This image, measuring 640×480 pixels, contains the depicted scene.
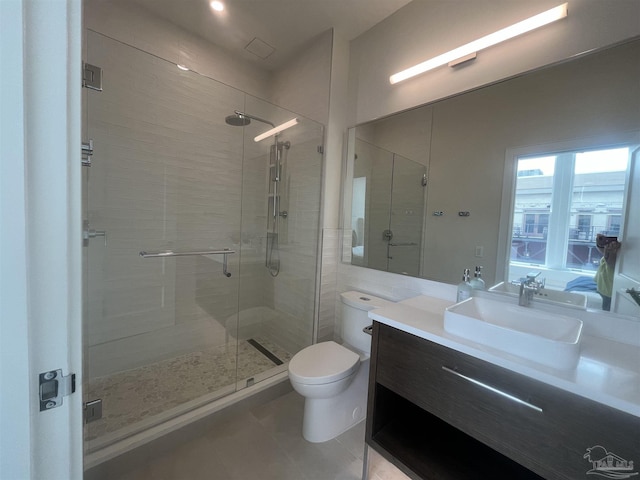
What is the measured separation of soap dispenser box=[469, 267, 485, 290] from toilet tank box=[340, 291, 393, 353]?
1.70 feet

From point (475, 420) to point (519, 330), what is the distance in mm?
405

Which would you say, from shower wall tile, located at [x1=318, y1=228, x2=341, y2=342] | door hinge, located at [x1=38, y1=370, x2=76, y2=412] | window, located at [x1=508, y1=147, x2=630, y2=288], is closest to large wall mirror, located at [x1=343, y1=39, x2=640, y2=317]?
window, located at [x1=508, y1=147, x2=630, y2=288]

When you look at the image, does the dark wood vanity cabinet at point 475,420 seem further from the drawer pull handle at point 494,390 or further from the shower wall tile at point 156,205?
the shower wall tile at point 156,205

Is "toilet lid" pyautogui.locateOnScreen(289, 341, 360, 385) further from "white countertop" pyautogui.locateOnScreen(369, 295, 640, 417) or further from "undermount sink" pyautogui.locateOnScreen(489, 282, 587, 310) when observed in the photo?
"undermount sink" pyautogui.locateOnScreen(489, 282, 587, 310)

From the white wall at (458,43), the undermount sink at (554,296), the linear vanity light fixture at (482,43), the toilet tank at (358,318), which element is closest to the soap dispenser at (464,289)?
the undermount sink at (554,296)

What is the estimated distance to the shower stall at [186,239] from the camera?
5.91 feet

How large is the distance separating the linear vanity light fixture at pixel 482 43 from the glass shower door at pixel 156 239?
1.36 m

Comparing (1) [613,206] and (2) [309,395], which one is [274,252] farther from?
(1) [613,206]

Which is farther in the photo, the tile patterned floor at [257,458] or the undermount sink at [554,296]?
the tile patterned floor at [257,458]

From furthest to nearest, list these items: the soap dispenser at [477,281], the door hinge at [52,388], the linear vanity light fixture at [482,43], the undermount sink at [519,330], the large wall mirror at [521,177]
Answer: the soap dispenser at [477,281] < the linear vanity light fixture at [482,43] < the large wall mirror at [521,177] < the undermount sink at [519,330] < the door hinge at [52,388]

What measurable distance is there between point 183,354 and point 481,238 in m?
2.40

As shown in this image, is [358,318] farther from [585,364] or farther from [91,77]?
[91,77]

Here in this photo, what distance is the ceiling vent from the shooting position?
2.26 m

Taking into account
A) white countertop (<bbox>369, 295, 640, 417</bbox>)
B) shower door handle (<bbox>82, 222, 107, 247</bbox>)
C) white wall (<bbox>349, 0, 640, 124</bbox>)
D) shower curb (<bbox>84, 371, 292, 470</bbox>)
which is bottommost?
shower curb (<bbox>84, 371, 292, 470</bbox>)
